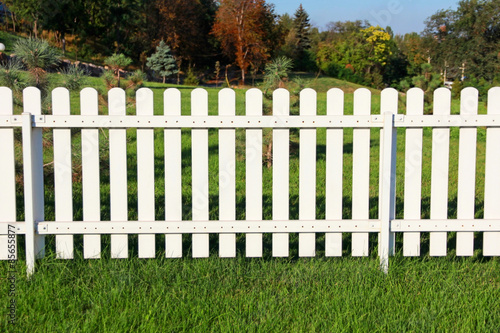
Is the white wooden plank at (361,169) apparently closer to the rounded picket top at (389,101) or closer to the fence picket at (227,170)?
the rounded picket top at (389,101)

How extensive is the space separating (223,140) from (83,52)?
3421 centimetres

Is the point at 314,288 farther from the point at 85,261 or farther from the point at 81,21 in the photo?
the point at 81,21

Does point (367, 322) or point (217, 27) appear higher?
point (217, 27)

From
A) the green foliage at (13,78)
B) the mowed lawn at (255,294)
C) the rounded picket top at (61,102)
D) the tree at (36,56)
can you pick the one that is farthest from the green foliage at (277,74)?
the rounded picket top at (61,102)

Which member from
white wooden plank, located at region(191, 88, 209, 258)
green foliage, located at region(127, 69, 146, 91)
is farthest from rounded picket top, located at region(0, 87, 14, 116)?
green foliage, located at region(127, 69, 146, 91)

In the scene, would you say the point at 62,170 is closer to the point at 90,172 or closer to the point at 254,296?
the point at 90,172

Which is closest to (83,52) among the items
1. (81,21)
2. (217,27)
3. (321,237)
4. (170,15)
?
(81,21)

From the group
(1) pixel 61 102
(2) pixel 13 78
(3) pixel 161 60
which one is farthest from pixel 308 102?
(3) pixel 161 60

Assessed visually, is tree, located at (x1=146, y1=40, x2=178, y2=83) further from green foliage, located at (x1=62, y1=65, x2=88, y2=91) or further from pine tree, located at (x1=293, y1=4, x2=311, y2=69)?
green foliage, located at (x1=62, y1=65, x2=88, y2=91)

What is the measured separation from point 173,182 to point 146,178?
20 centimetres

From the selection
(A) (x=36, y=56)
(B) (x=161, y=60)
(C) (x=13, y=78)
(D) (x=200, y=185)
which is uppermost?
(B) (x=161, y=60)

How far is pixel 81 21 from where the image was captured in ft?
112

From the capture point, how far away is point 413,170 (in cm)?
362

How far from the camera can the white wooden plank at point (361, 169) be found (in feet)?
11.7
